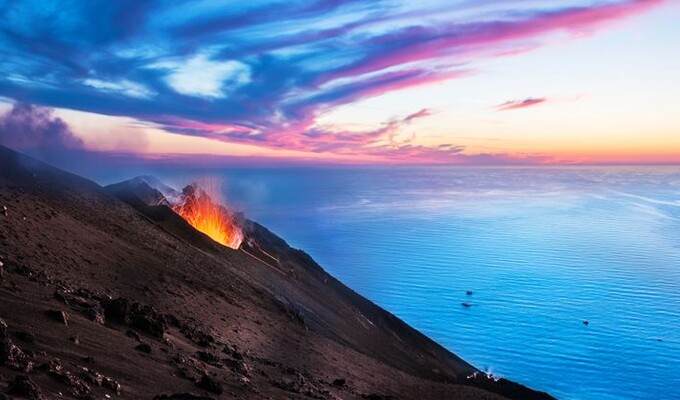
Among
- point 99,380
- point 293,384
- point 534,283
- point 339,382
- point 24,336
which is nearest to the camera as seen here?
point 99,380

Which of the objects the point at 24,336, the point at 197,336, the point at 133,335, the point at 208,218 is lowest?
the point at 24,336

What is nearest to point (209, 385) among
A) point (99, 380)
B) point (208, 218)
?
point (99, 380)

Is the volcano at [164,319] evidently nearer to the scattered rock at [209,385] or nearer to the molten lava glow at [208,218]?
the scattered rock at [209,385]

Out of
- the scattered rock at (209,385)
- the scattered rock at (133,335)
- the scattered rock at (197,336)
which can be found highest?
the scattered rock at (197,336)

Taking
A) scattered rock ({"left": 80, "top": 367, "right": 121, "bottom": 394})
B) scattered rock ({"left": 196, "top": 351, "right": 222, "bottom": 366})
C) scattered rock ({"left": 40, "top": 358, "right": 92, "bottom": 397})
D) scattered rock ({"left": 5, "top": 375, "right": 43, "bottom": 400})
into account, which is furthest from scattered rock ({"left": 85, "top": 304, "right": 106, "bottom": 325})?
scattered rock ({"left": 5, "top": 375, "right": 43, "bottom": 400})

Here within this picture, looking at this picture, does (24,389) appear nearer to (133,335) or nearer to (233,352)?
(133,335)

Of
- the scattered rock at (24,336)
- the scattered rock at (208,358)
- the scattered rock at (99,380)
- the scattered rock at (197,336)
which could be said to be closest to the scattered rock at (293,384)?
the scattered rock at (208,358)

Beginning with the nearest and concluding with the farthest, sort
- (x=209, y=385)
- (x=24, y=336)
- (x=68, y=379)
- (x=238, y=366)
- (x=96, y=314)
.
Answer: (x=68, y=379)
(x=24, y=336)
(x=209, y=385)
(x=96, y=314)
(x=238, y=366)
